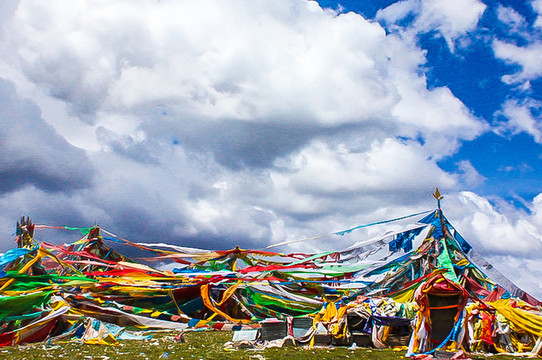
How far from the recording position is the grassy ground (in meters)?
12.3

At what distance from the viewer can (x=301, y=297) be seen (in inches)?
957

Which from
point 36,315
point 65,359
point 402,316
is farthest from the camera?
point 36,315

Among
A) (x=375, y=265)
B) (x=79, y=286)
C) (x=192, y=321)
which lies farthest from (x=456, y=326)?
(x=79, y=286)

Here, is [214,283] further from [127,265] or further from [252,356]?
[252,356]

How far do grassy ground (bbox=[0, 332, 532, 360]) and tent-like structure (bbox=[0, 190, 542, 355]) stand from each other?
1.08m

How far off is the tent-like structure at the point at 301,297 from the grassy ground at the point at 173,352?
1.08m

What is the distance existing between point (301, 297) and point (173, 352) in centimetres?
1215

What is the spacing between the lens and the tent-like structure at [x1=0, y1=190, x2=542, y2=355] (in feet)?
47.5

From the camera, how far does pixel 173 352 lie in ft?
42.8

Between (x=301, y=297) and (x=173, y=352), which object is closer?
(x=173, y=352)

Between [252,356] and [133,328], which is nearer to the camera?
[252,356]

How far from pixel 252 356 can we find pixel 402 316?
5.91 m

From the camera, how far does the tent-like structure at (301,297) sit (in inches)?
570

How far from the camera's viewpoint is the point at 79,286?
22453 mm
